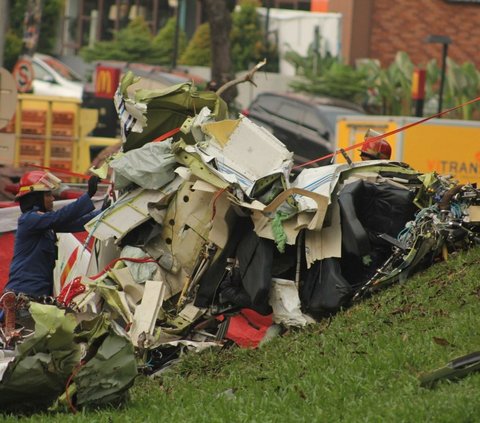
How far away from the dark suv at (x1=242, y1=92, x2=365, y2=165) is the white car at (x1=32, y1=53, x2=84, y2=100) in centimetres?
966

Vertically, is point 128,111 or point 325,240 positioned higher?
point 128,111

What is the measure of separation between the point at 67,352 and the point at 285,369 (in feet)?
4.53

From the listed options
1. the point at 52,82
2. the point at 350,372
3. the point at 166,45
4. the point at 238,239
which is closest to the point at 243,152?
the point at 238,239

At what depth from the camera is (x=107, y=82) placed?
30.8 metres

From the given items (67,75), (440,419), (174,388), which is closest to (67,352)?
(174,388)

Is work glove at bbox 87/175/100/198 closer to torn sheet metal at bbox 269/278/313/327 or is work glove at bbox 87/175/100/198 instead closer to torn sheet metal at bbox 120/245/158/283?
torn sheet metal at bbox 120/245/158/283

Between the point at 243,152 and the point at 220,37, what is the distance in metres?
14.3

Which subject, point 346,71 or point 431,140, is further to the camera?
point 346,71

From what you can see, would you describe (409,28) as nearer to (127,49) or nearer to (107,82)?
(127,49)

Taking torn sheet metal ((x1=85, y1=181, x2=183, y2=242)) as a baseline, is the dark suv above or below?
below

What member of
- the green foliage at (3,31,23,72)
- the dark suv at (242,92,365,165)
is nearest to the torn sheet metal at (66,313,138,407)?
the dark suv at (242,92,365,165)

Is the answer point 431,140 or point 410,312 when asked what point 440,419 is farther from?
point 431,140

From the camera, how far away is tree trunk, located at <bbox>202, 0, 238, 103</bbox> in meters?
24.7

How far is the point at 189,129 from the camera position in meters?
11.2
